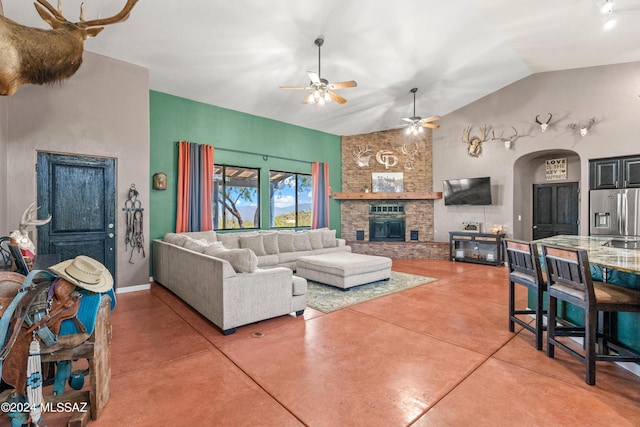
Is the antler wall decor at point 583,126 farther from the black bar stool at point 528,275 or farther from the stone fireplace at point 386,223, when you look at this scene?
the black bar stool at point 528,275

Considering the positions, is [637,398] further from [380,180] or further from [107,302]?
[380,180]

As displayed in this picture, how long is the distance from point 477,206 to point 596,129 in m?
2.66

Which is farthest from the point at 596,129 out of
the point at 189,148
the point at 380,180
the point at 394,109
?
the point at 189,148

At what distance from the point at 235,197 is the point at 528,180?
23.2 ft

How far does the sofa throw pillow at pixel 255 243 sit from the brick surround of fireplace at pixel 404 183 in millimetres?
3375

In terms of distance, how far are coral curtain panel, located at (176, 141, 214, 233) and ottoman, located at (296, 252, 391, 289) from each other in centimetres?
218

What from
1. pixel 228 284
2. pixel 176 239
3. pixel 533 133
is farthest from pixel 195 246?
pixel 533 133

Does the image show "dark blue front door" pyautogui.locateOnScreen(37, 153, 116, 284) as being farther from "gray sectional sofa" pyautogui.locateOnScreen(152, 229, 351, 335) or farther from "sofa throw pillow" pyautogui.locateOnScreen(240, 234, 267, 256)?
"sofa throw pillow" pyautogui.locateOnScreen(240, 234, 267, 256)

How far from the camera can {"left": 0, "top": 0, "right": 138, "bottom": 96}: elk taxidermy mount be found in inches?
87.4

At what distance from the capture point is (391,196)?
27.5 feet

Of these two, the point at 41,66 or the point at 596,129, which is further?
the point at 596,129

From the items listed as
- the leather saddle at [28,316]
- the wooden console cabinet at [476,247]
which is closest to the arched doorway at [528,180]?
the wooden console cabinet at [476,247]

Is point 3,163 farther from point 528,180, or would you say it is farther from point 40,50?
point 528,180

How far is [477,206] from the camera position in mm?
7598
